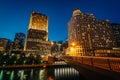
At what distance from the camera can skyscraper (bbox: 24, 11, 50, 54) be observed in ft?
482

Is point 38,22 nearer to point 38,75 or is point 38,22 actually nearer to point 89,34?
point 89,34

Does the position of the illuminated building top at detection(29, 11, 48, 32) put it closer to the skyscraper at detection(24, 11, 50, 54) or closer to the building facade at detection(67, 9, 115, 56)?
the skyscraper at detection(24, 11, 50, 54)

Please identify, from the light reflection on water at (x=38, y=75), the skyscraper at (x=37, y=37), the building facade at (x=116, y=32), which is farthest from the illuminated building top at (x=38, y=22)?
the light reflection on water at (x=38, y=75)

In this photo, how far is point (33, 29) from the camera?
557 feet

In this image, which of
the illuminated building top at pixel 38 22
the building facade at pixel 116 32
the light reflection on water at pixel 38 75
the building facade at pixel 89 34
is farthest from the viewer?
the illuminated building top at pixel 38 22

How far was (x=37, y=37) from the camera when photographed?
15788cm

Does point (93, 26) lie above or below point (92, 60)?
above

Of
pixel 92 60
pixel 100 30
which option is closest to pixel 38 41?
pixel 100 30

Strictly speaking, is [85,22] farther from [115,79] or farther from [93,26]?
[115,79]

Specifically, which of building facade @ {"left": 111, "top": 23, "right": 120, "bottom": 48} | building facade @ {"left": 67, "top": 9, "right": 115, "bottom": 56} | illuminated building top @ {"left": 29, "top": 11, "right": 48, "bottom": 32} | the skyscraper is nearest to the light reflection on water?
building facade @ {"left": 67, "top": 9, "right": 115, "bottom": 56}

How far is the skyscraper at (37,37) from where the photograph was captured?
146775 millimetres

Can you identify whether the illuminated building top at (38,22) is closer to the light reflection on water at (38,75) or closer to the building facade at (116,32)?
the building facade at (116,32)

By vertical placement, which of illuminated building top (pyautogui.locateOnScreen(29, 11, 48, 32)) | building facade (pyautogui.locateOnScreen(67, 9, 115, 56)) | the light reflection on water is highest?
illuminated building top (pyautogui.locateOnScreen(29, 11, 48, 32))

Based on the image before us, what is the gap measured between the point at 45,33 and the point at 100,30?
297ft
